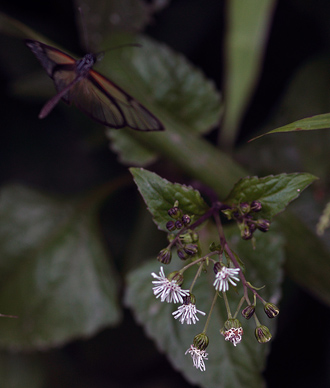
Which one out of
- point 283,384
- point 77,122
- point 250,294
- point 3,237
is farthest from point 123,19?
point 283,384

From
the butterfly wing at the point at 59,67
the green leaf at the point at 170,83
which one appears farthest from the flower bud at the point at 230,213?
the green leaf at the point at 170,83

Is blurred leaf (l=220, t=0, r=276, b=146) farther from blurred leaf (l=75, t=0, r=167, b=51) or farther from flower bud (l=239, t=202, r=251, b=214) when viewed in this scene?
flower bud (l=239, t=202, r=251, b=214)

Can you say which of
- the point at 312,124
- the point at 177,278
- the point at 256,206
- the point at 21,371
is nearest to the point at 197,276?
the point at 177,278

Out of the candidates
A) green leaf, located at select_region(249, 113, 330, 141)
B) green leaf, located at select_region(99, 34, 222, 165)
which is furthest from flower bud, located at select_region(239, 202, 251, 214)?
green leaf, located at select_region(99, 34, 222, 165)

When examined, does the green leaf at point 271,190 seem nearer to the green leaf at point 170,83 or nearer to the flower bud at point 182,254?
the flower bud at point 182,254

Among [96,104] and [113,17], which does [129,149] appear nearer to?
[96,104]

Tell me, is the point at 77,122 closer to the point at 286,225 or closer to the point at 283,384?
the point at 286,225
